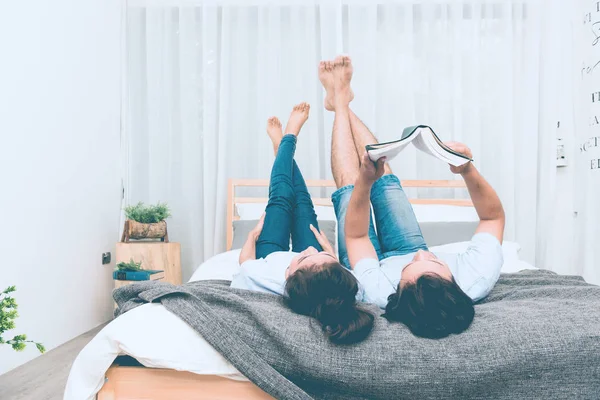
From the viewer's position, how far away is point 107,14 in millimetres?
3316

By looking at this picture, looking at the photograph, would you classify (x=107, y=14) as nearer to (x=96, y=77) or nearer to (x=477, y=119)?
(x=96, y=77)

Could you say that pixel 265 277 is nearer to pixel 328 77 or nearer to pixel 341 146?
pixel 341 146

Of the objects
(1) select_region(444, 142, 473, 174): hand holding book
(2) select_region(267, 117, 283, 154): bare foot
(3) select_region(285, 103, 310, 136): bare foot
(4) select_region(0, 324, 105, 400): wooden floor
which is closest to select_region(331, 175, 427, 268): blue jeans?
(1) select_region(444, 142, 473, 174): hand holding book

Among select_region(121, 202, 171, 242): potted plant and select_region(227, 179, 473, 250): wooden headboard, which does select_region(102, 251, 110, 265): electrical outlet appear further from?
select_region(227, 179, 473, 250): wooden headboard

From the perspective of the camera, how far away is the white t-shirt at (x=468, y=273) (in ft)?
4.73

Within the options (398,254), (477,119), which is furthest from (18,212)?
(477,119)

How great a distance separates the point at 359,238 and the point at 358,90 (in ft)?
6.27

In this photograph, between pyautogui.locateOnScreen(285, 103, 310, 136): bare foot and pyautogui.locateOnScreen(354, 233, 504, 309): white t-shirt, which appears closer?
pyautogui.locateOnScreen(354, 233, 504, 309): white t-shirt

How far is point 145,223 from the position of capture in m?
3.10

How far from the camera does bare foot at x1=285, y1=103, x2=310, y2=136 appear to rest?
2387mm

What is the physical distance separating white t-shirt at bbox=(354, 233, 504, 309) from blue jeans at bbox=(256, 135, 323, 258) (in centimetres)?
55

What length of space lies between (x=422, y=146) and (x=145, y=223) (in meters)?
2.07

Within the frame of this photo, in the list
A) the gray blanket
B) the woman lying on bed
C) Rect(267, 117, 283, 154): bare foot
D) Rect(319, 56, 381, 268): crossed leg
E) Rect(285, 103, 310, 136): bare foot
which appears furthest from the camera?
Rect(267, 117, 283, 154): bare foot

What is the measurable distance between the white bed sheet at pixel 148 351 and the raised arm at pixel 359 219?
0.62 metres
